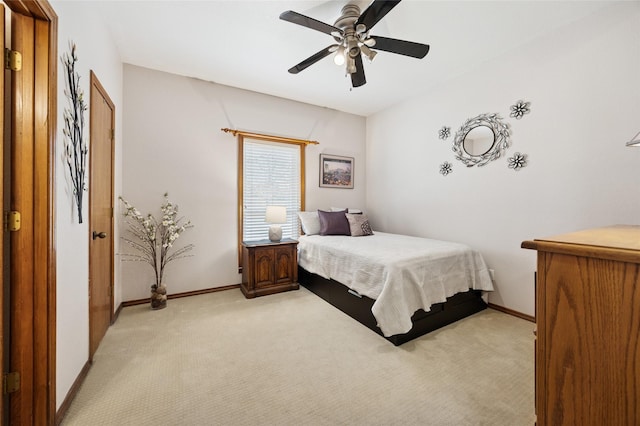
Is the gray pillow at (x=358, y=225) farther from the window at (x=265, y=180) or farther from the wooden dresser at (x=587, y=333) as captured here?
the wooden dresser at (x=587, y=333)

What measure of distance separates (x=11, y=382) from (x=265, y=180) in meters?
2.92

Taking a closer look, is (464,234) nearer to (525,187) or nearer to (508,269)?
(508,269)

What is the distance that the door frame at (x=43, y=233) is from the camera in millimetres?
1226

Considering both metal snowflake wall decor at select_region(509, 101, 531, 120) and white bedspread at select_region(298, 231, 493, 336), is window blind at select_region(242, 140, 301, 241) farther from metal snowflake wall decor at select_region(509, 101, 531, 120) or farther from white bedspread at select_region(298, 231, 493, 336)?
metal snowflake wall decor at select_region(509, 101, 531, 120)

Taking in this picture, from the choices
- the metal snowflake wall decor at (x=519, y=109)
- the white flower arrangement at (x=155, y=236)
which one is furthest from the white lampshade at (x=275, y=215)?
the metal snowflake wall decor at (x=519, y=109)

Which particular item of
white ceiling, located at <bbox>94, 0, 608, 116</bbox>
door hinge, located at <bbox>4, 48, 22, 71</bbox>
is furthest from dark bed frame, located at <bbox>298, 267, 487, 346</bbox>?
door hinge, located at <bbox>4, 48, 22, 71</bbox>

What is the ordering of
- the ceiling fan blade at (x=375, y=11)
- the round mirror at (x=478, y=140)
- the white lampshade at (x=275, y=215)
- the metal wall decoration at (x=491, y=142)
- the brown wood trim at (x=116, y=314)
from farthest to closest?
the white lampshade at (x=275, y=215) → the round mirror at (x=478, y=140) → the metal wall decoration at (x=491, y=142) → the brown wood trim at (x=116, y=314) → the ceiling fan blade at (x=375, y=11)

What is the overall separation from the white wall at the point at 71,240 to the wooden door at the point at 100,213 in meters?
0.10

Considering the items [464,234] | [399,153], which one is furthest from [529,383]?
[399,153]

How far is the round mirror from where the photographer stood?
114 inches

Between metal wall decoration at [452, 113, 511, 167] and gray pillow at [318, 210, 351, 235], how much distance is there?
1.70m

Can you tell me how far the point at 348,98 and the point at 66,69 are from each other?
3.21m

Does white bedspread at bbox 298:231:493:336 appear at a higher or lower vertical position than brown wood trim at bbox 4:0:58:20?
lower

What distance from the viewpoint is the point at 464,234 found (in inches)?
124
